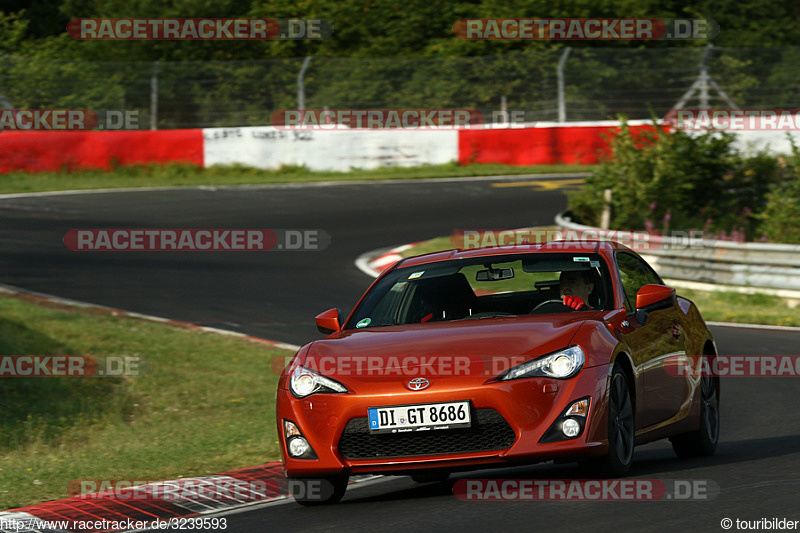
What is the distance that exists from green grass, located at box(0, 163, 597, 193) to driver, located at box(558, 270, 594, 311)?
2136 centimetres

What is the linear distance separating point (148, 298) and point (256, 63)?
16796mm

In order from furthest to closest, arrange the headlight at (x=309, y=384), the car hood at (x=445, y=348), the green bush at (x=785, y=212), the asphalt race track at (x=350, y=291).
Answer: the green bush at (x=785, y=212) < the headlight at (x=309, y=384) < the car hood at (x=445, y=348) < the asphalt race track at (x=350, y=291)

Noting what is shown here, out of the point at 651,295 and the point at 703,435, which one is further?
the point at 703,435

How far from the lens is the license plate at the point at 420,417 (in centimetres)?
655

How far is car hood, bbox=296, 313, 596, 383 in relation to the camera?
6715 millimetres

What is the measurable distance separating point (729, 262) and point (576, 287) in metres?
9.49

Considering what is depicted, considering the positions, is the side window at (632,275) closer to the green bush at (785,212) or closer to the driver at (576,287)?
the driver at (576,287)

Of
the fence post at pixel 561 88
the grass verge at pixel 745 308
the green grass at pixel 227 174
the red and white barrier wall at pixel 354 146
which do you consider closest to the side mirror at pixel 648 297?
the grass verge at pixel 745 308

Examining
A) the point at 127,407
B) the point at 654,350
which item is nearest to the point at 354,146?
the point at 127,407

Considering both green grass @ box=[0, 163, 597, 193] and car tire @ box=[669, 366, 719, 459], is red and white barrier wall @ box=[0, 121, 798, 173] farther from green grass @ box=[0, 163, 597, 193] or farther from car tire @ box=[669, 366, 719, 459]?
car tire @ box=[669, 366, 719, 459]

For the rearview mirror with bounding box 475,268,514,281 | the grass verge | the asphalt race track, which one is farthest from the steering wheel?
the grass verge

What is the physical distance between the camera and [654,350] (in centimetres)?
777

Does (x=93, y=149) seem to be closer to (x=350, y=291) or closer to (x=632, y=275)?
(x=350, y=291)

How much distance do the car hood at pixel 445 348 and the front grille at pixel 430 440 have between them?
0.77 feet
